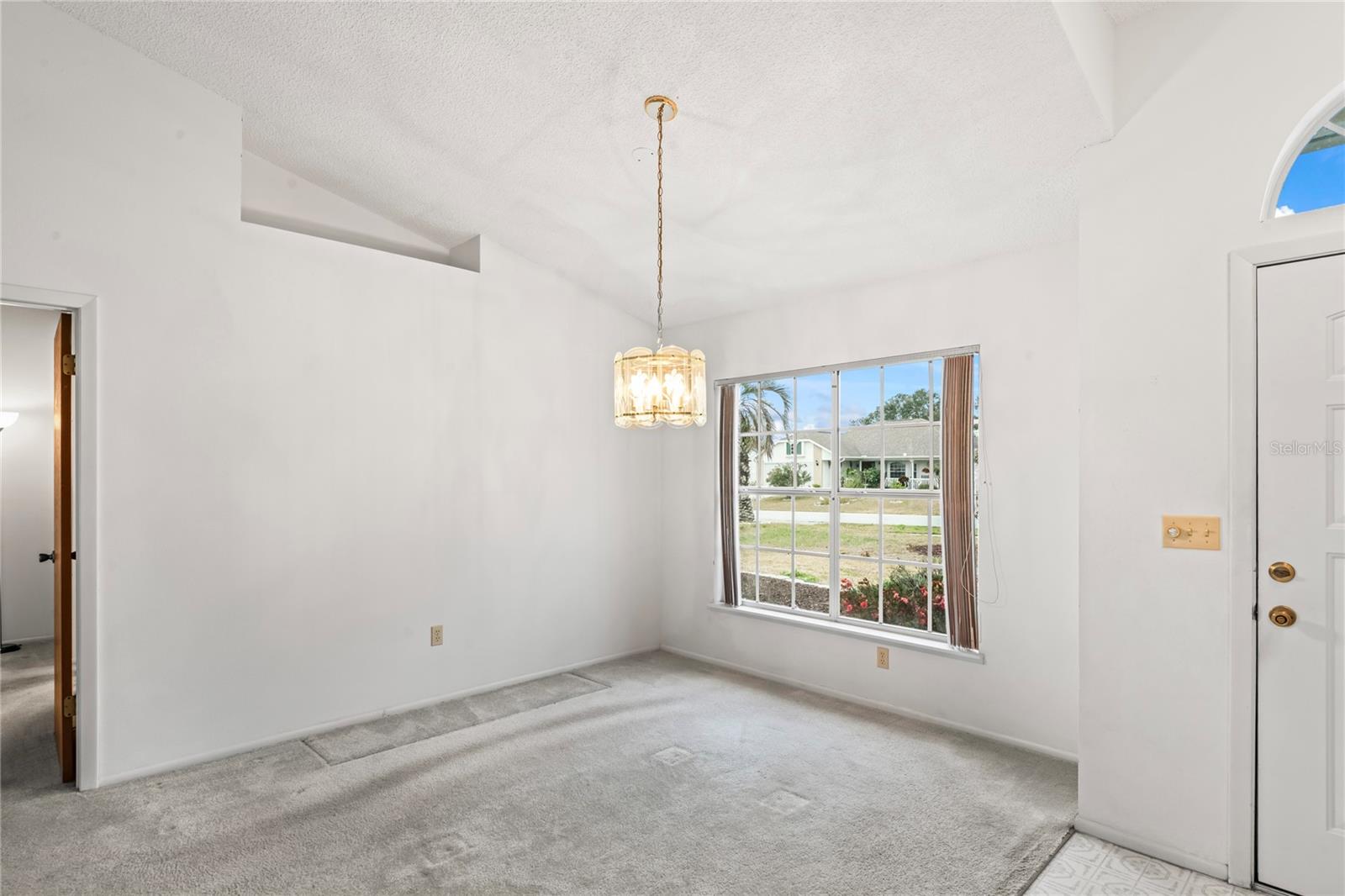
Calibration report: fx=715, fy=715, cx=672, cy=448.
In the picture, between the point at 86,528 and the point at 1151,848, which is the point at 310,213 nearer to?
the point at 86,528

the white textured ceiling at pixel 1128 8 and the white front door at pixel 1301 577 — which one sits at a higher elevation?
the white textured ceiling at pixel 1128 8

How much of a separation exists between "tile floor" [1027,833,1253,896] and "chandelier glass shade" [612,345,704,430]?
205 centimetres

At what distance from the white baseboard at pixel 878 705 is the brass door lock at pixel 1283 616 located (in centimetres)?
137

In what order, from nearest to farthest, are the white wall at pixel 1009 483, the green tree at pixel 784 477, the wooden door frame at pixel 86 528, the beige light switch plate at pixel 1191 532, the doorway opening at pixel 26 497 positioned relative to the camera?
the beige light switch plate at pixel 1191 532, the wooden door frame at pixel 86 528, the white wall at pixel 1009 483, the green tree at pixel 784 477, the doorway opening at pixel 26 497

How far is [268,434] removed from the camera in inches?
147

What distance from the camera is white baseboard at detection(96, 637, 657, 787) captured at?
3.30 metres

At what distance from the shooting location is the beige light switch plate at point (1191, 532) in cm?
255

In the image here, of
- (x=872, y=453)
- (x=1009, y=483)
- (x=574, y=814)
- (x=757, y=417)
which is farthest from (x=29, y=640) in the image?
(x=1009, y=483)

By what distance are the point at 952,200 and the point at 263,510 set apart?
3.78 m

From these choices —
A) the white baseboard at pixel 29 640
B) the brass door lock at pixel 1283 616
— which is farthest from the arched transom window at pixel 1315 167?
the white baseboard at pixel 29 640

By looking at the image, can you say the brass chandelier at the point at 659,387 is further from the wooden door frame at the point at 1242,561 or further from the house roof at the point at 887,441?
the house roof at the point at 887,441

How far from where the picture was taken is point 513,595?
475 centimetres

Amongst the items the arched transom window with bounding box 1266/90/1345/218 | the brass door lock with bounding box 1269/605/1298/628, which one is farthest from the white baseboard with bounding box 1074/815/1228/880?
the arched transom window with bounding box 1266/90/1345/218

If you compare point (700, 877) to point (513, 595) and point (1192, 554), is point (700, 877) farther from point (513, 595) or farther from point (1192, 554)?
point (513, 595)
